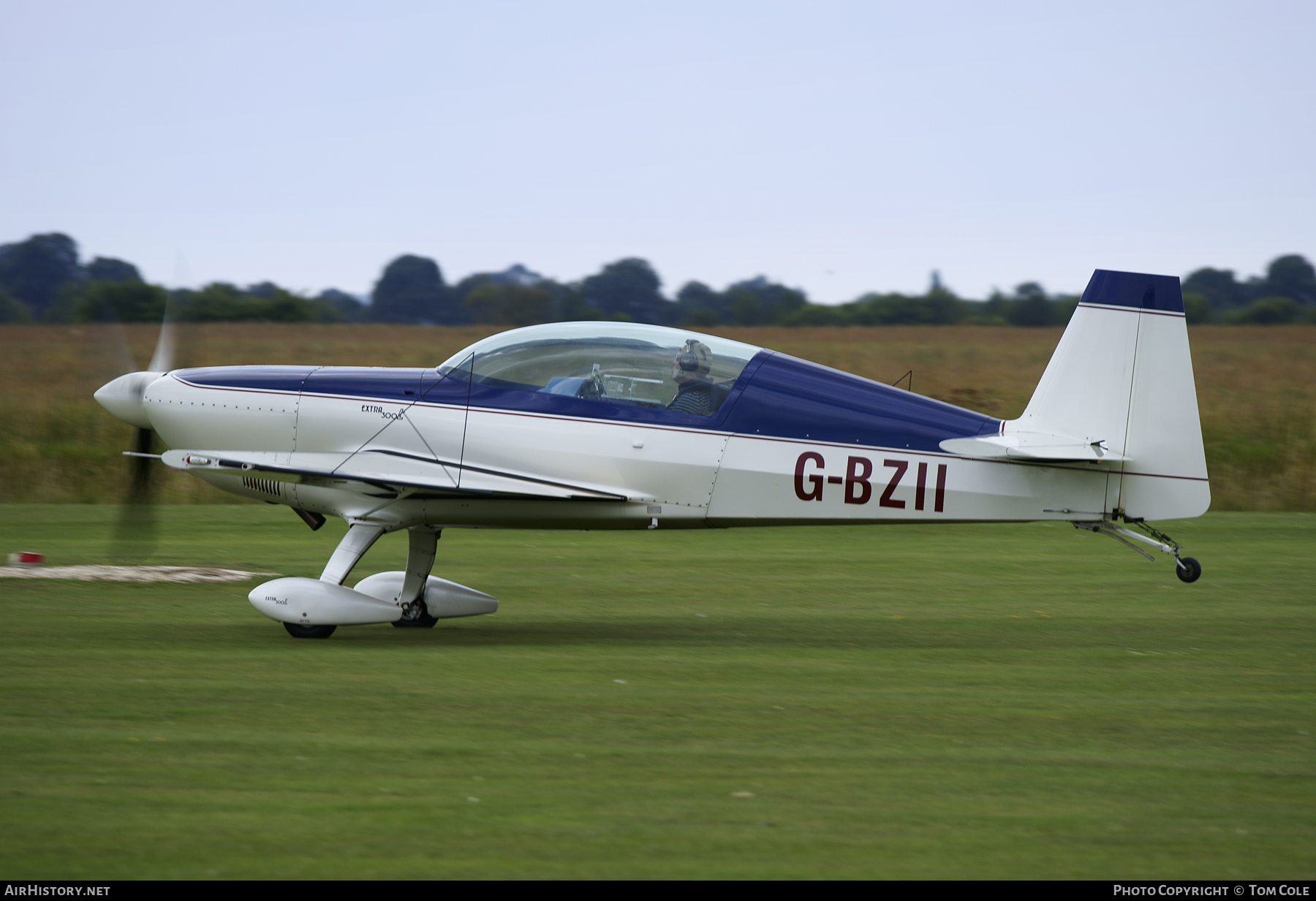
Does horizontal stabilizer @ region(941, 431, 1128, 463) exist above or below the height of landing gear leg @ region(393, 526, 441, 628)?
above

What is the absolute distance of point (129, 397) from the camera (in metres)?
10.2

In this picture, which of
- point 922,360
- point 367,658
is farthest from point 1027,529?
point 922,360

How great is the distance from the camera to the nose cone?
1013cm

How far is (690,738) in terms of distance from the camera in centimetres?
681

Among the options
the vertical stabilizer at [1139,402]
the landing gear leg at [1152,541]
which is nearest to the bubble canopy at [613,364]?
the vertical stabilizer at [1139,402]

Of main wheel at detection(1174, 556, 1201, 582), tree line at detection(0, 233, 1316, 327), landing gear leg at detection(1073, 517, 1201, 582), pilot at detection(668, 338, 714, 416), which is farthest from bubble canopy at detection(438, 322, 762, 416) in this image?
tree line at detection(0, 233, 1316, 327)

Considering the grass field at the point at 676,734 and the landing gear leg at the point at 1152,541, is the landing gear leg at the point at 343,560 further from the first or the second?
the landing gear leg at the point at 1152,541

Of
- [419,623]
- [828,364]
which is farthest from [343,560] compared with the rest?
[828,364]

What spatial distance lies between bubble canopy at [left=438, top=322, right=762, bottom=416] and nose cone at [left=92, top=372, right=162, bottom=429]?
8.28ft

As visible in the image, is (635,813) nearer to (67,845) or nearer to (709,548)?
(67,845)

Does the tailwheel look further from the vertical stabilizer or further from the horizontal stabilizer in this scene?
the vertical stabilizer

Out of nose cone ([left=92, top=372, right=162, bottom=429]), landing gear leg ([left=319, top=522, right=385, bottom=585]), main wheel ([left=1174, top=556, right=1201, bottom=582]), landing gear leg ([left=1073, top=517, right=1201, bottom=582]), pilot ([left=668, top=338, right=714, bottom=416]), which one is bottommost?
landing gear leg ([left=319, top=522, right=385, bottom=585])

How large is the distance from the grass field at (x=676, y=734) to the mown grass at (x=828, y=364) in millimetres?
3780

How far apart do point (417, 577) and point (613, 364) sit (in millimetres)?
2406
